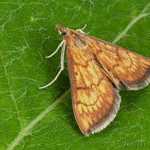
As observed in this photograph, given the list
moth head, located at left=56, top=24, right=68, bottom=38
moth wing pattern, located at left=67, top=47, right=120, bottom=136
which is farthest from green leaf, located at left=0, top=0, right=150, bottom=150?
moth head, located at left=56, top=24, right=68, bottom=38

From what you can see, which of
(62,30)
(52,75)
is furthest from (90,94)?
(62,30)

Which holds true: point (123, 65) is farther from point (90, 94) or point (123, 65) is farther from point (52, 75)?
point (52, 75)

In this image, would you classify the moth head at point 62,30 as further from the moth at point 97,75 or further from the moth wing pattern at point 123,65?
the moth wing pattern at point 123,65

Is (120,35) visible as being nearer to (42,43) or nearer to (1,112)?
(42,43)

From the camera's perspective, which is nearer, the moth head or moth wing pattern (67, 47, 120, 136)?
moth wing pattern (67, 47, 120, 136)

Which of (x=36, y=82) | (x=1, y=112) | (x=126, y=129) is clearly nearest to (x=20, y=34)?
(x=36, y=82)

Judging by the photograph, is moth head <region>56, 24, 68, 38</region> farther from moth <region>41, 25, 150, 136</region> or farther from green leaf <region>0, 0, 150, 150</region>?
green leaf <region>0, 0, 150, 150</region>
